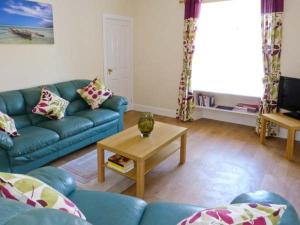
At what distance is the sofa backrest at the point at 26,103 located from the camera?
3291mm

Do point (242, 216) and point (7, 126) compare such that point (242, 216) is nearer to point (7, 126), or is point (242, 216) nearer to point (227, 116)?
point (7, 126)

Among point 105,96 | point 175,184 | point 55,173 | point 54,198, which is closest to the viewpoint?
point 54,198

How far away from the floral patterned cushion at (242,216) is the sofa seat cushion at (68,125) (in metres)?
2.50

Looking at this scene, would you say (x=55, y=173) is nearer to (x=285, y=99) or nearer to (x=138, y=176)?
(x=138, y=176)

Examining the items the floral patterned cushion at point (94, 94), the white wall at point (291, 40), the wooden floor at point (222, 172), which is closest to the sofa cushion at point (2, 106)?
the wooden floor at point (222, 172)

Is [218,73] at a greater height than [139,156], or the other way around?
[218,73]

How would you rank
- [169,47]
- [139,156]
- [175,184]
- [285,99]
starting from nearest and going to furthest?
[139,156]
[175,184]
[285,99]
[169,47]

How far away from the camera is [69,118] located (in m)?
3.52

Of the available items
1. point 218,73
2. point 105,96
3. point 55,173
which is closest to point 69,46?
point 105,96

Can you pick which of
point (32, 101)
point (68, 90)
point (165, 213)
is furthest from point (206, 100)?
point (165, 213)

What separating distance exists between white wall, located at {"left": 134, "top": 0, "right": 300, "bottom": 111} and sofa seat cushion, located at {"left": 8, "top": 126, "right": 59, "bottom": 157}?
9.39ft

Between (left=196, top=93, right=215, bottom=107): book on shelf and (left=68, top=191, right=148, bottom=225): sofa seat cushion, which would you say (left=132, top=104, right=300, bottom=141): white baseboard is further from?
(left=68, top=191, right=148, bottom=225): sofa seat cushion

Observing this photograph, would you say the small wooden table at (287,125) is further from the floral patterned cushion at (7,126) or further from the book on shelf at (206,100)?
the floral patterned cushion at (7,126)

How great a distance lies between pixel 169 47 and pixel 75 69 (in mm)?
1907
